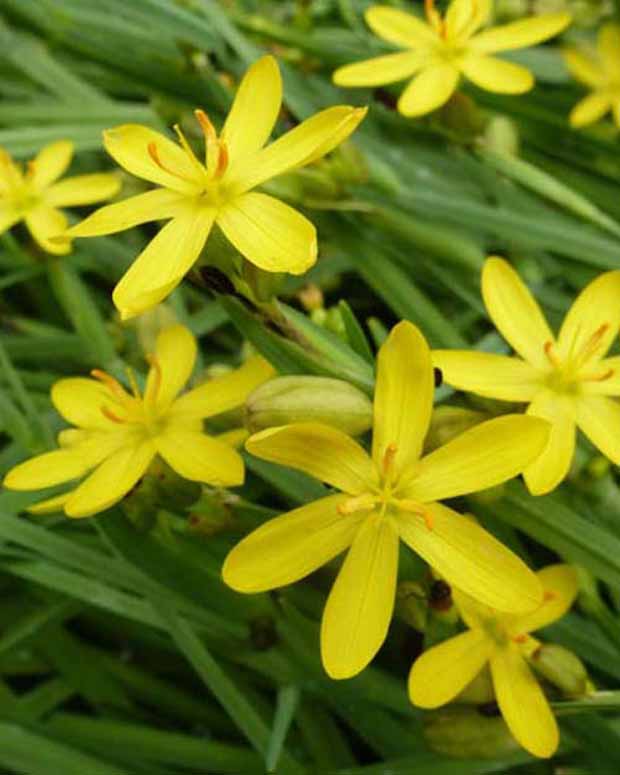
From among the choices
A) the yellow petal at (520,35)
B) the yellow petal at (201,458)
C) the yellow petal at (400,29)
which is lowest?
the yellow petal at (201,458)

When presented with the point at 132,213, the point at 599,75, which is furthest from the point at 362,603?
the point at 599,75

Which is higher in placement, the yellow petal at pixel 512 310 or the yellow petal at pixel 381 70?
the yellow petal at pixel 381 70

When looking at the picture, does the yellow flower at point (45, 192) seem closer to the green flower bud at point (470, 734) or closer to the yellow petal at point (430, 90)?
the yellow petal at point (430, 90)

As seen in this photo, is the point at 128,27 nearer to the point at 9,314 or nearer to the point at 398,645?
the point at 9,314

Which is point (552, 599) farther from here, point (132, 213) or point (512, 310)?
point (132, 213)

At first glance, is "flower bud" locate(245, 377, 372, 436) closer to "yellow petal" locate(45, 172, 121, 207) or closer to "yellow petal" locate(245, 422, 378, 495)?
"yellow petal" locate(245, 422, 378, 495)

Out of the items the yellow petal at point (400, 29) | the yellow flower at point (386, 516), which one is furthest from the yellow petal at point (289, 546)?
the yellow petal at point (400, 29)

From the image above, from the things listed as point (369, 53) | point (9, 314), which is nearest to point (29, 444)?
point (9, 314)

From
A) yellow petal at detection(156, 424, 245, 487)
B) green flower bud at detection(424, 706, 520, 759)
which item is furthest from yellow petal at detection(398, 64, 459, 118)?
green flower bud at detection(424, 706, 520, 759)
